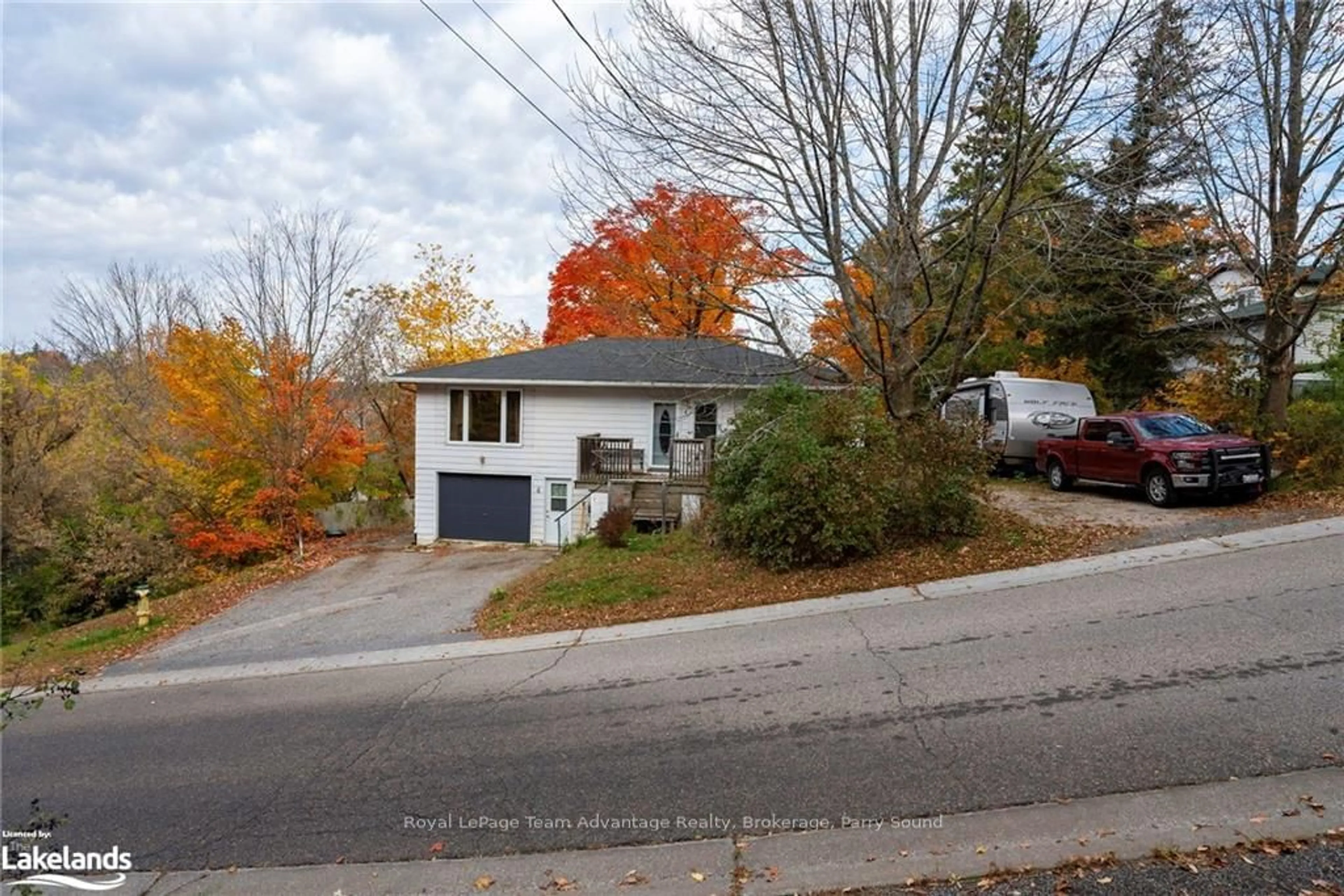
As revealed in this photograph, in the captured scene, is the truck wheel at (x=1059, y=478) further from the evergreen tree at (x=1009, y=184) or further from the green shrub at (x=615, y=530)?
the green shrub at (x=615, y=530)

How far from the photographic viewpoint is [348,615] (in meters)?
10.6

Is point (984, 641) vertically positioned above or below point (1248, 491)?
below

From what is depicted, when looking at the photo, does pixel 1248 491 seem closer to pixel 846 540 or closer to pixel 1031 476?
pixel 1031 476

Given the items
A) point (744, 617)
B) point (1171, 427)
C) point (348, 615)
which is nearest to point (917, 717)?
point (744, 617)

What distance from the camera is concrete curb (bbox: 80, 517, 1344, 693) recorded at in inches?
300

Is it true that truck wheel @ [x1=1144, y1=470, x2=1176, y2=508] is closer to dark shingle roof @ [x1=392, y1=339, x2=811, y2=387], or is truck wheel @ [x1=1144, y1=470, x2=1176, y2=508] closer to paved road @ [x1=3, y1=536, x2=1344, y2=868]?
paved road @ [x1=3, y1=536, x2=1344, y2=868]

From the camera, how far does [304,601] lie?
40.0 feet

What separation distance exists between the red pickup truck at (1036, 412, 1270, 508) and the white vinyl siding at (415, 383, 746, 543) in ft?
25.4

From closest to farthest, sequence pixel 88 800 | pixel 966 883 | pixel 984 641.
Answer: pixel 966 883 → pixel 88 800 → pixel 984 641

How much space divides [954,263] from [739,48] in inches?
170

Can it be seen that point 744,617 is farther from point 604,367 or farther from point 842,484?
point 604,367

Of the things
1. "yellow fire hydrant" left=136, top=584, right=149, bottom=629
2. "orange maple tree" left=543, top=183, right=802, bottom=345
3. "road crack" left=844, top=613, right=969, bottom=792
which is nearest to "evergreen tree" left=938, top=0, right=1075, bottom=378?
"orange maple tree" left=543, top=183, right=802, bottom=345

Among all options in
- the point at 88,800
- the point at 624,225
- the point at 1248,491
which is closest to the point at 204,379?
the point at 624,225

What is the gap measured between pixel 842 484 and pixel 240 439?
50.6 feet
